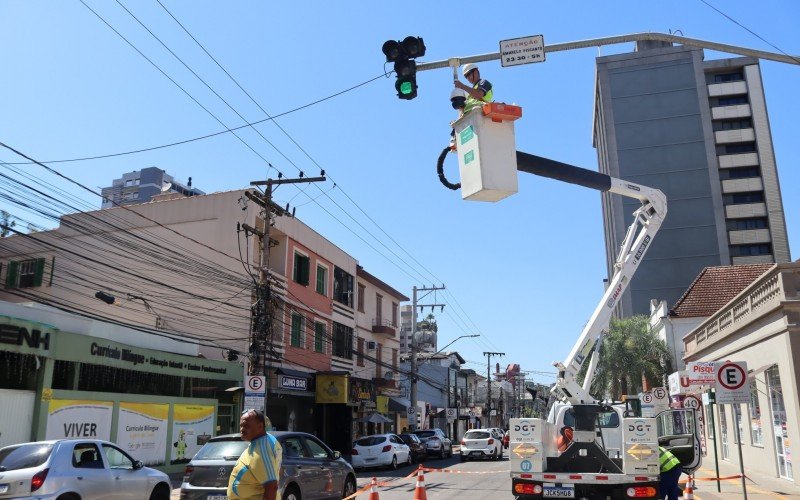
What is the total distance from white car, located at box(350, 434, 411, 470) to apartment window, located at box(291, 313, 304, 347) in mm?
6147

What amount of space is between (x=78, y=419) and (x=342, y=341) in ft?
67.0

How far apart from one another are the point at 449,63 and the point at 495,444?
97.7 ft

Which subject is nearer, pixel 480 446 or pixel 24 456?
pixel 24 456

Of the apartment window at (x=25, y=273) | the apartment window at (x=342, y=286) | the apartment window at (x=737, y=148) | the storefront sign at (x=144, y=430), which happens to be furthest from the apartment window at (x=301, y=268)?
the apartment window at (x=737, y=148)

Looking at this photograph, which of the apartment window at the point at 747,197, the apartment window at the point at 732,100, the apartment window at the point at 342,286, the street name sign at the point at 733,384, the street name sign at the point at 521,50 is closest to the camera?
the street name sign at the point at 521,50

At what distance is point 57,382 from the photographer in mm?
19000

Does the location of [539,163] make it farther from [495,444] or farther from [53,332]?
[495,444]

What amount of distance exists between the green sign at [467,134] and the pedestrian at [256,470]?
4.32 m

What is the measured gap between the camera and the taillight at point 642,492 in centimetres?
1062

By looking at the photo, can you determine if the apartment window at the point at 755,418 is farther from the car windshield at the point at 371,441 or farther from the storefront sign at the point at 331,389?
the storefront sign at the point at 331,389

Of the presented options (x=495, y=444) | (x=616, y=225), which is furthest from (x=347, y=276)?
(x=616, y=225)

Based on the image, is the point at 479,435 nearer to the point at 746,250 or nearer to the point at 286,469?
the point at 286,469

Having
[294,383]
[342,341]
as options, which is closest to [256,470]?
[294,383]

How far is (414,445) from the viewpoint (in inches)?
1308
